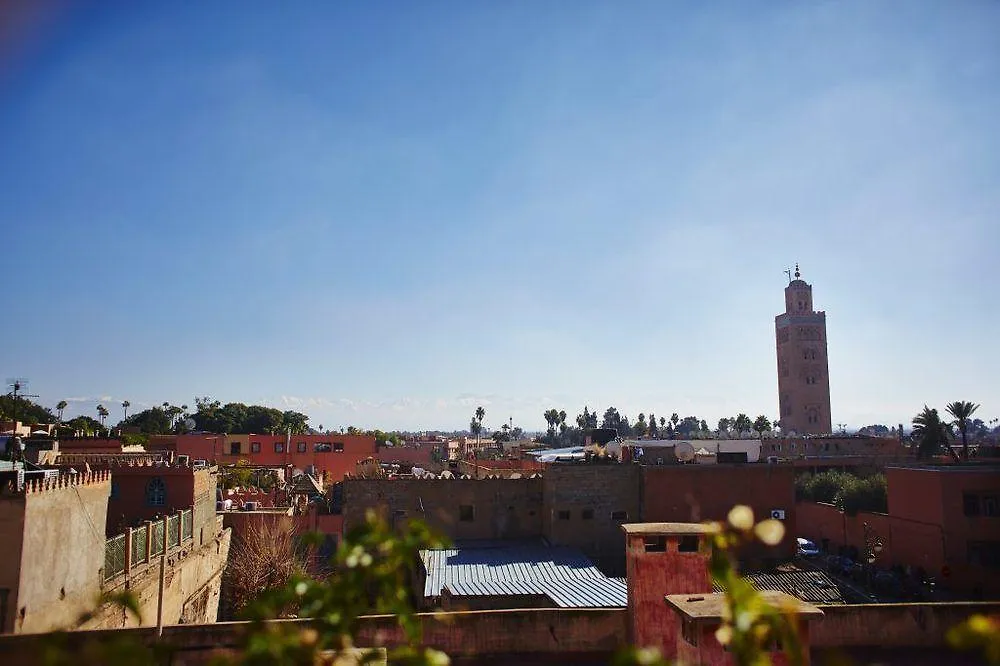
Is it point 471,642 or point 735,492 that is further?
point 735,492

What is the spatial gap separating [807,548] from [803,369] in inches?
2560

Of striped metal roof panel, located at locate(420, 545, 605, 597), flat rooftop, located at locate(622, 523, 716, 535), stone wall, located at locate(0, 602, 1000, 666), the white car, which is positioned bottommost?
the white car

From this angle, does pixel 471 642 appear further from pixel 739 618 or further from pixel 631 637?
pixel 739 618

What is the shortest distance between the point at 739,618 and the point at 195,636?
8.24 m

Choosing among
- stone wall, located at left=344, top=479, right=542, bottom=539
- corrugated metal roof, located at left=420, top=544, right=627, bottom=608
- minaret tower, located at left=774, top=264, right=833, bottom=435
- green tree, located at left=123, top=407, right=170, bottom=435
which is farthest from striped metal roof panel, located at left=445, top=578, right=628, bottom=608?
minaret tower, located at left=774, top=264, right=833, bottom=435

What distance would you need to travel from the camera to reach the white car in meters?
33.9

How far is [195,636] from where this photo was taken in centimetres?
855

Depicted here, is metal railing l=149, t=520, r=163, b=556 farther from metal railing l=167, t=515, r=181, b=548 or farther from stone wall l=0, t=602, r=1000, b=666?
stone wall l=0, t=602, r=1000, b=666

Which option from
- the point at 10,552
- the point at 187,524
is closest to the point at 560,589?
the point at 187,524

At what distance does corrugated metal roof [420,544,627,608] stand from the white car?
14730 millimetres

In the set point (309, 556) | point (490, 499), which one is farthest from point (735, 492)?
point (309, 556)

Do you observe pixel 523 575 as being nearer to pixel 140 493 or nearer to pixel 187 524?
pixel 187 524

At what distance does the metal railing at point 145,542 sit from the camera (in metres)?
17.6

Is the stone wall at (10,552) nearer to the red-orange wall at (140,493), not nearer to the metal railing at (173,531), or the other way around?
the metal railing at (173,531)
